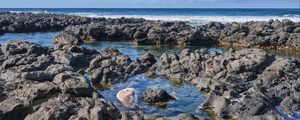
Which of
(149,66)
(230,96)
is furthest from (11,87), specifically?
(149,66)

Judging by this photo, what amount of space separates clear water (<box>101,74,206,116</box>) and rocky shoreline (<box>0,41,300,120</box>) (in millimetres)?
615

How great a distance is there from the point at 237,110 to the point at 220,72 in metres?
8.01

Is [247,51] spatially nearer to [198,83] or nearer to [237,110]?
[198,83]

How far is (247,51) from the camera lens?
28.2 meters

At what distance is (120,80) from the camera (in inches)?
1031

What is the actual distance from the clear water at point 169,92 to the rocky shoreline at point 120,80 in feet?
2.02

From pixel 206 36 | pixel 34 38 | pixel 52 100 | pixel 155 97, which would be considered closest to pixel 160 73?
pixel 155 97

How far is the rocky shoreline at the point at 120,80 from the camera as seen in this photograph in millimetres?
11453

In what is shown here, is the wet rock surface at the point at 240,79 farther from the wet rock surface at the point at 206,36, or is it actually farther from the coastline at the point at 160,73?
the wet rock surface at the point at 206,36

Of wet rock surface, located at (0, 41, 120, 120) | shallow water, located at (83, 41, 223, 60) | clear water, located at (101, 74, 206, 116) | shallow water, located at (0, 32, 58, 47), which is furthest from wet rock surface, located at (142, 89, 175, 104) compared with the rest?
shallow water, located at (0, 32, 58, 47)

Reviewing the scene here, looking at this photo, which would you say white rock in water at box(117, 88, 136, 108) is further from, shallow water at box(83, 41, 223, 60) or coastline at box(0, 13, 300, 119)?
shallow water at box(83, 41, 223, 60)

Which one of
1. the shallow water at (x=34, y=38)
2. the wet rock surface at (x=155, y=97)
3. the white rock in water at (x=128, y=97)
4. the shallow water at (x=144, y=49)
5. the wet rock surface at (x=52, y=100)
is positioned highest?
the wet rock surface at (x=52, y=100)

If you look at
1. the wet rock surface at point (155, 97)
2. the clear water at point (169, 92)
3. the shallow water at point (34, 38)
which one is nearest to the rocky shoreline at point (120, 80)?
the clear water at point (169, 92)

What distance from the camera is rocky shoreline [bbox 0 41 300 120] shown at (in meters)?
11.5
